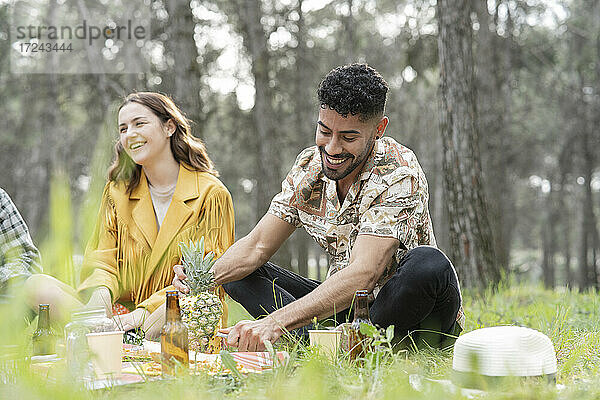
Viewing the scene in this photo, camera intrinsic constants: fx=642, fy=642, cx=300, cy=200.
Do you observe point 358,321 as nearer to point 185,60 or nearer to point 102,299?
point 102,299

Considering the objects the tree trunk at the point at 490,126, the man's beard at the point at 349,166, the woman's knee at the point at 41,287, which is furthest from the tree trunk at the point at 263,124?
the man's beard at the point at 349,166

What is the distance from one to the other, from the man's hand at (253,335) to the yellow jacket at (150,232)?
1173 mm

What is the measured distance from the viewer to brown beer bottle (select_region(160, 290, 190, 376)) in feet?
7.38

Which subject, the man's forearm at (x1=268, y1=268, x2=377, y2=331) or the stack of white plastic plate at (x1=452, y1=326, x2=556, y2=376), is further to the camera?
the man's forearm at (x1=268, y1=268, x2=377, y2=331)

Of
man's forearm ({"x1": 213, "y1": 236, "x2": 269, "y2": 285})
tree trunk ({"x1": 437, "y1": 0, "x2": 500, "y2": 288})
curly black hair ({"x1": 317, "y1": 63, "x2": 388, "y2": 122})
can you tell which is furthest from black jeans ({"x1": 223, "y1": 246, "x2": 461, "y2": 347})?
tree trunk ({"x1": 437, "y1": 0, "x2": 500, "y2": 288})

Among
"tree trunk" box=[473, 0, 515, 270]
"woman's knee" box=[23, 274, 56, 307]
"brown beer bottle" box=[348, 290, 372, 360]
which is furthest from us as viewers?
"tree trunk" box=[473, 0, 515, 270]

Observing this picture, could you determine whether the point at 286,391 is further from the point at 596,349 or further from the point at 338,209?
the point at 596,349

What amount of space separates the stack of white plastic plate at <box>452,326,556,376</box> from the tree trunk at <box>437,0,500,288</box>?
438cm

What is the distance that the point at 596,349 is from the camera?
3148mm

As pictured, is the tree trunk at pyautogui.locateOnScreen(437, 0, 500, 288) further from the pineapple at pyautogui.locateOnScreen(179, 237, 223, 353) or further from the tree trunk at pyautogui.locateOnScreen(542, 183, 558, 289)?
the tree trunk at pyautogui.locateOnScreen(542, 183, 558, 289)

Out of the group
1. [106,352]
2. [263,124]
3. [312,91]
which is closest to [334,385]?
[106,352]

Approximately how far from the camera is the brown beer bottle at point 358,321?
2471mm

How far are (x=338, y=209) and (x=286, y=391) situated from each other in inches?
59.5

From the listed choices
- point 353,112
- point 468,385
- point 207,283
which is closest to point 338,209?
point 353,112
